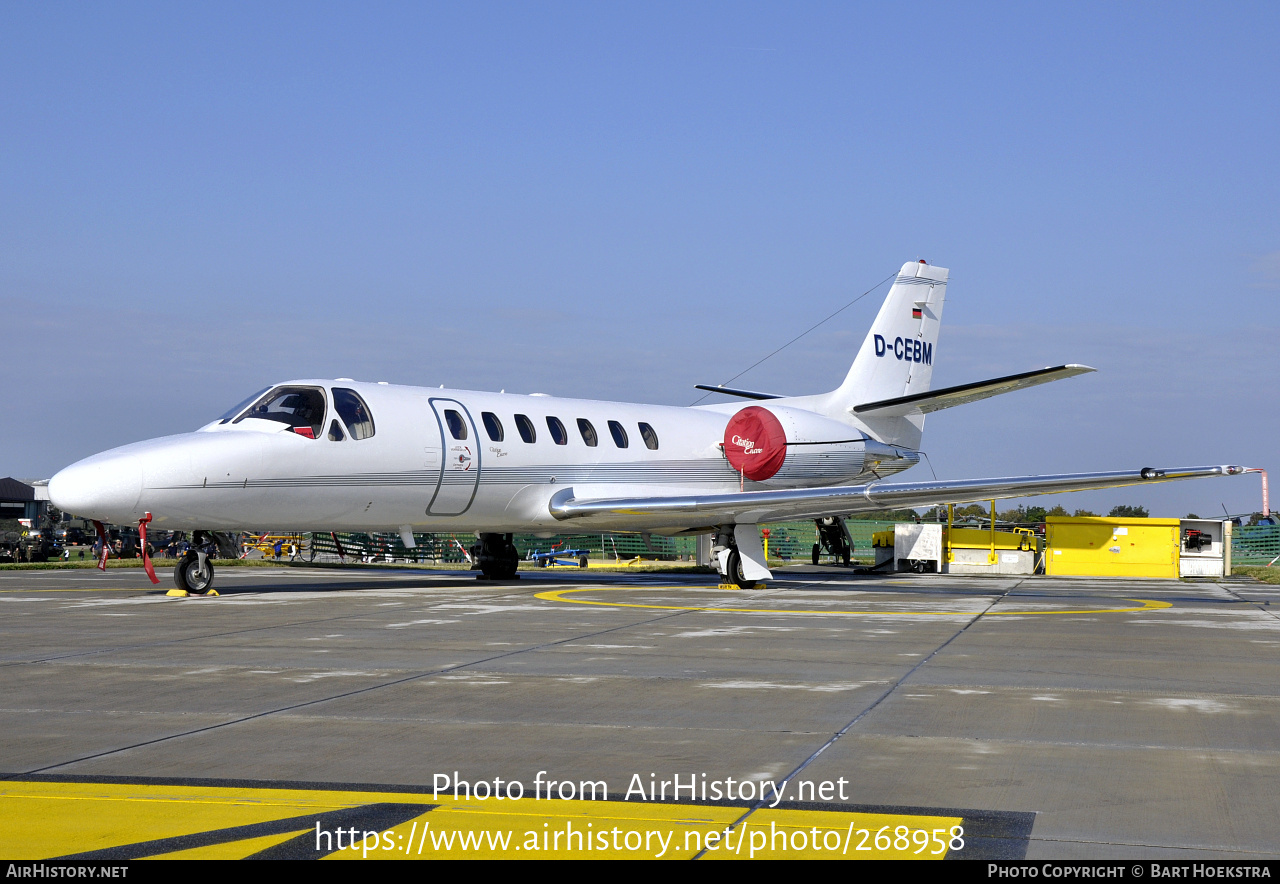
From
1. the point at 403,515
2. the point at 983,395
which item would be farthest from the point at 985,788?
the point at 983,395

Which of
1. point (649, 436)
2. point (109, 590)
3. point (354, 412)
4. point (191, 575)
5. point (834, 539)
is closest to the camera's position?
point (191, 575)

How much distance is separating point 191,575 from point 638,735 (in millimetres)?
11557

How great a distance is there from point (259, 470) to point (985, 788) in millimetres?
12943

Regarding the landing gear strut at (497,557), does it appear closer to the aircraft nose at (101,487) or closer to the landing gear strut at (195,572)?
the landing gear strut at (195,572)

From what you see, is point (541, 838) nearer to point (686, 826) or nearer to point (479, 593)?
point (686, 826)

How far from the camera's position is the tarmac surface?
452cm

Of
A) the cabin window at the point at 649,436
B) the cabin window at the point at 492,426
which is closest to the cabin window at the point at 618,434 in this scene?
the cabin window at the point at 649,436

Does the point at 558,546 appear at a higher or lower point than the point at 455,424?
lower

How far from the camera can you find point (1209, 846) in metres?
4.31

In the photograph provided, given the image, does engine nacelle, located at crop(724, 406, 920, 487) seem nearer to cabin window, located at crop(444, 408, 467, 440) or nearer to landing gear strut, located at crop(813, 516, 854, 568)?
cabin window, located at crop(444, 408, 467, 440)

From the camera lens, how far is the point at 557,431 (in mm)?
20500

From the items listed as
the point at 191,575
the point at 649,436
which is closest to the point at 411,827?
the point at 191,575

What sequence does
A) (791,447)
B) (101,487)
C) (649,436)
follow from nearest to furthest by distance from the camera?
1. (101,487)
2. (649,436)
3. (791,447)

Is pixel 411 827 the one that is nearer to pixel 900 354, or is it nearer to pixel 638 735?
pixel 638 735
